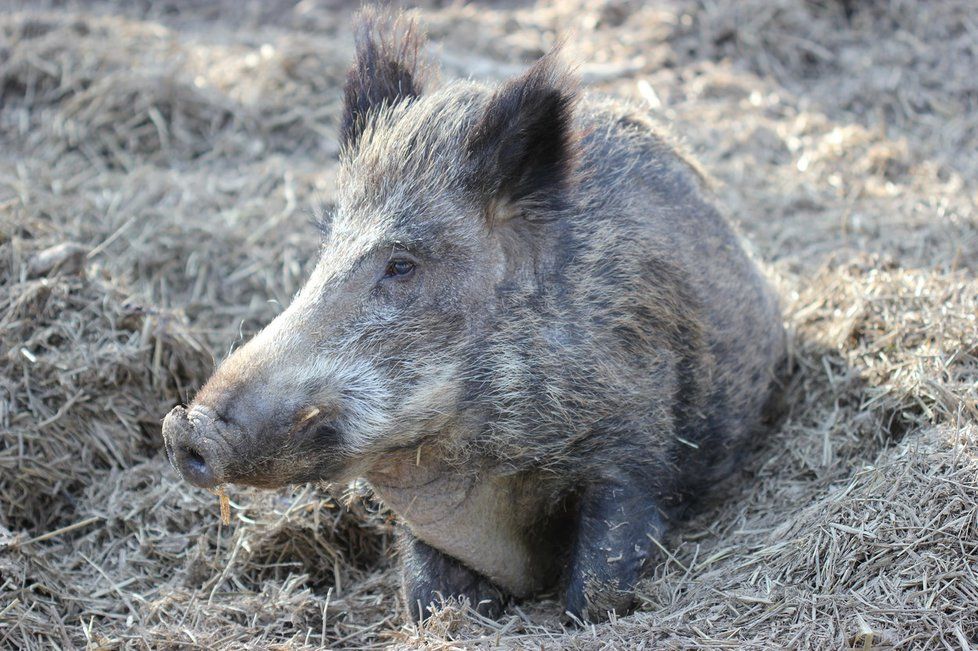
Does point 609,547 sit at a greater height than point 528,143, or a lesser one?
lesser

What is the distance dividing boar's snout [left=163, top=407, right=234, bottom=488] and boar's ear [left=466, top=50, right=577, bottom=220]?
1.42 meters

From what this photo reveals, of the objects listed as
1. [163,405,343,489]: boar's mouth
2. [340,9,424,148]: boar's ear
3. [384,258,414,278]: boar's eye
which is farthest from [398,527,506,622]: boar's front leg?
[340,9,424,148]: boar's ear

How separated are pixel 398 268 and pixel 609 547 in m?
1.41

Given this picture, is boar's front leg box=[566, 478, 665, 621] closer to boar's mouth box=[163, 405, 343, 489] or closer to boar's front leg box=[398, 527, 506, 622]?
boar's front leg box=[398, 527, 506, 622]

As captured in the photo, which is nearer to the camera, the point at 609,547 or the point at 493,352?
the point at 493,352

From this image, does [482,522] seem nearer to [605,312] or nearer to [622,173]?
[605,312]

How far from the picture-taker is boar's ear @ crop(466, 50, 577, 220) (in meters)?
4.02

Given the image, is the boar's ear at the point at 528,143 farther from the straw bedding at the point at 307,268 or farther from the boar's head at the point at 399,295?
the straw bedding at the point at 307,268

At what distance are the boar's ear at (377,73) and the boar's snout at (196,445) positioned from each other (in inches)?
64.8

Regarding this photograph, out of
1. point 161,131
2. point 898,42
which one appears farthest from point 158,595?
point 898,42

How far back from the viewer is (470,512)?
4391 mm

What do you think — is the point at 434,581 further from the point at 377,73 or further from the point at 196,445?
the point at 377,73

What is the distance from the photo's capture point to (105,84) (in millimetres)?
7930

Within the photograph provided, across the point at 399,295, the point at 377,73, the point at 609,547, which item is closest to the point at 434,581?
the point at 609,547
